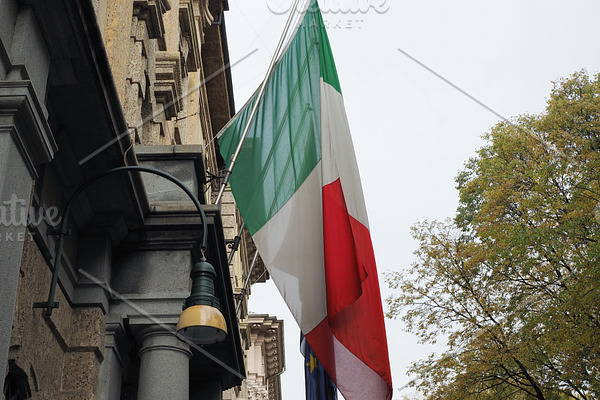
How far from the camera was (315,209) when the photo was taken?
10805mm

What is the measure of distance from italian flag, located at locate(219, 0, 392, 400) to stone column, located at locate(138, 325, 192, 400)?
4.84 feet

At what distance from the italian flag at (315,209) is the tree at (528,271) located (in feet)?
32.3

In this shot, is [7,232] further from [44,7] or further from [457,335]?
[457,335]

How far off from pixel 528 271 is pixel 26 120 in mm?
18129

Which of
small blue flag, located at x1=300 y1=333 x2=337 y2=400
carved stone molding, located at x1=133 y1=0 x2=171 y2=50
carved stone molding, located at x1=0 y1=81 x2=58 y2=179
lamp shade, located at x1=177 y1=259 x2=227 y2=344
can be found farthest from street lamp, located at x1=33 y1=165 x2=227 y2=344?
carved stone molding, located at x1=133 y1=0 x2=171 y2=50

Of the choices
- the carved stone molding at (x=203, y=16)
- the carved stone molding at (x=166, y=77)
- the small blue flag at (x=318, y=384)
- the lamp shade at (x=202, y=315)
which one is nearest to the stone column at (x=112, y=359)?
the lamp shade at (x=202, y=315)

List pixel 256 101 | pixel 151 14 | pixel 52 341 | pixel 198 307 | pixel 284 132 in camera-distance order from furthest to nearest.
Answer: pixel 151 14, pixel 256 101, pixel 284 132, pixel 52 341, pixel 198 307

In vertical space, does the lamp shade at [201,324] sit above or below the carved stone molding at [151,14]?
below

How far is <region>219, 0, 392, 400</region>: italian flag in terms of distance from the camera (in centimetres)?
978

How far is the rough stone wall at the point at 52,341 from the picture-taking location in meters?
7.75

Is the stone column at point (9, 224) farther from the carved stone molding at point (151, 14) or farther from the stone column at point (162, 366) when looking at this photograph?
the carved stone molding at point (151, 14)

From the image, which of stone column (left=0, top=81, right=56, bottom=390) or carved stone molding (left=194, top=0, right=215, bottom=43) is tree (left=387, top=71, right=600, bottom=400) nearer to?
carved stone molding (left=194, top=0, right=215, bottom=43)

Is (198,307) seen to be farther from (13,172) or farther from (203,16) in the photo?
(203,16)

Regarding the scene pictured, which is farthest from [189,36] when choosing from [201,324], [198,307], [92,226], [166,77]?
[201,324]
